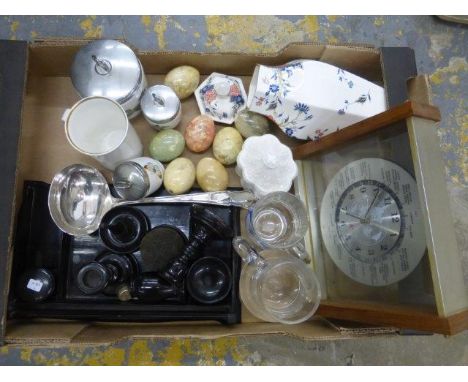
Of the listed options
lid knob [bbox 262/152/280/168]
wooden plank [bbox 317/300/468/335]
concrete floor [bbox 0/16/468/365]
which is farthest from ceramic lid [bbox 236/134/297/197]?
concrete floor [bbox 0/16/468/365]

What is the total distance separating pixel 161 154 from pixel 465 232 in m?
0.77

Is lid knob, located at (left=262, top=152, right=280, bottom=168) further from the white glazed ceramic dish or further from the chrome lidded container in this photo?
the chrome lidded container

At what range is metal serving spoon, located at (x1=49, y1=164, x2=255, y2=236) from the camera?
71cm

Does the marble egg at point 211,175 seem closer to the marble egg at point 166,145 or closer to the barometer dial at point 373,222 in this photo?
the marble egg at point 166,145

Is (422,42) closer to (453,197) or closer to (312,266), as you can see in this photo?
(453,197)

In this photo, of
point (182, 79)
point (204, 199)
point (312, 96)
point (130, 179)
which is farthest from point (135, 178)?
point (312, 96)

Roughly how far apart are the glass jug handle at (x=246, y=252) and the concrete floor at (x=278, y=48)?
0.31 meters

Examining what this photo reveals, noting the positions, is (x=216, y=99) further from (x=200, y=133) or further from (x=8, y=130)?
(x=8, y=130)

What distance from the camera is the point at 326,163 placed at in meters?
0.73

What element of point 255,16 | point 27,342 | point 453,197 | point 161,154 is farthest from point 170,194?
point 453,197

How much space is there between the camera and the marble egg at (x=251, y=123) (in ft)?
2.59

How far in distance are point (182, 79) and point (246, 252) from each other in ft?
1.27

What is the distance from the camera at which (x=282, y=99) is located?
2.34ft

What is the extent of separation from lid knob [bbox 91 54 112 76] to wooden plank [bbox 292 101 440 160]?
40cm
